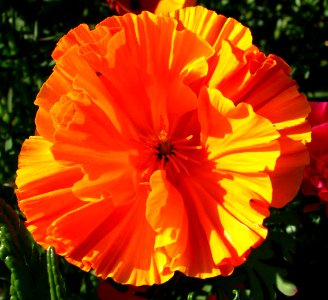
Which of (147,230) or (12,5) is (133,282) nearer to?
(147,230)

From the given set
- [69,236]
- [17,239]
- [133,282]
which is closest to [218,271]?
[133,282]

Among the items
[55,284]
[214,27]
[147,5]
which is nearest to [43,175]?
[55,284]

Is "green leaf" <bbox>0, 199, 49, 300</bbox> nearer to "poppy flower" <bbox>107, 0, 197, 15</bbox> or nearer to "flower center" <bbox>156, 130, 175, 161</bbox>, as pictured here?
"flower center" <bbox>156, 130, 175, 161</bbox>

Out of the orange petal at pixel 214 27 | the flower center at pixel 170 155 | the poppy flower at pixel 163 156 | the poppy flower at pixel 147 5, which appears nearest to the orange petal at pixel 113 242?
the poppy flower at pixel 163 156

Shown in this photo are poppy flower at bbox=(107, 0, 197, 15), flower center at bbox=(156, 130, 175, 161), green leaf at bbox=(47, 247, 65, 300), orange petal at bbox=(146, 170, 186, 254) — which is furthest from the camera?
poppy flower at bbox=(107, 0, 197, 15)

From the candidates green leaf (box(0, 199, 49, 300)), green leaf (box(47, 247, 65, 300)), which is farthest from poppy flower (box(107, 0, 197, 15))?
green leaf (box(47, 247, 65, 300))

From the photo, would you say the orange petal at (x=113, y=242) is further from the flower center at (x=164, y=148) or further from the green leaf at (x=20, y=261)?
the flower center at (x=164, y=148)

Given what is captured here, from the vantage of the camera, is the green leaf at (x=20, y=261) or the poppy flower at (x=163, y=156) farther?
the poppy flower at (x=163, y=156)
